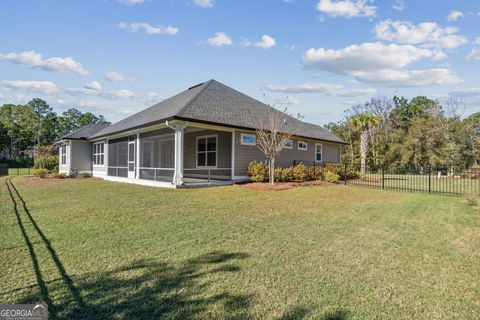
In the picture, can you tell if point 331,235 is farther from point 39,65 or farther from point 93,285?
point 39,65

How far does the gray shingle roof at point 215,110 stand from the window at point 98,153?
1.74m

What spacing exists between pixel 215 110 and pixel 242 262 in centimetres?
1107

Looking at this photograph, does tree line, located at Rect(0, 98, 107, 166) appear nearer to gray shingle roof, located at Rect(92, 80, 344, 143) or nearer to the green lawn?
gray shingle roof, located at Rect(92, 80, 344, 143)

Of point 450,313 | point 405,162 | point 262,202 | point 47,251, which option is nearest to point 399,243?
point 450,313

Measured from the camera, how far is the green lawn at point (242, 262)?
2910mm

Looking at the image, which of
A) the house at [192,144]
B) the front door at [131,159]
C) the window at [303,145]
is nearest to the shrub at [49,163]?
the house at [192,144]

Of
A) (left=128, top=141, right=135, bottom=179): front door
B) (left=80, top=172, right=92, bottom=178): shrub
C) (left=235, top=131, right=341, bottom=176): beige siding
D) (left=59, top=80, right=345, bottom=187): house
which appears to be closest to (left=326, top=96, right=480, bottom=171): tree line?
(left=235, top=131, right=341, bottom=176): beige siding

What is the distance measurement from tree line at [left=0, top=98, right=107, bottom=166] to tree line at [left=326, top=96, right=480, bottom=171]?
45930 millimetres

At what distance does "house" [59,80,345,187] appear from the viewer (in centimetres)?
1305

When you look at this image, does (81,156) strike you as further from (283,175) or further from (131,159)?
(283,175)

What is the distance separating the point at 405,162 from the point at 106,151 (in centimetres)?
2615

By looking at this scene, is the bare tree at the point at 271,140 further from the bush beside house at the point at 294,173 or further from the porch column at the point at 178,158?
the porch column at the point at 178,158

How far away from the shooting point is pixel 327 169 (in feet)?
54.1

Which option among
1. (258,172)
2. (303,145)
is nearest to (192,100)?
(258,172)
